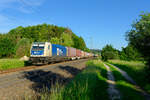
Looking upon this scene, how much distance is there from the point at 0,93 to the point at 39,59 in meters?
13.6

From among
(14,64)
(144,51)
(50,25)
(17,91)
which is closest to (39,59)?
(14,64)

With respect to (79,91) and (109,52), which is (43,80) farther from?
(109,52)

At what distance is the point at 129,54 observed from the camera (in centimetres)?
4691

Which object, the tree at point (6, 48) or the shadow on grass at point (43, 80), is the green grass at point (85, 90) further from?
the tree at point (6, 48)

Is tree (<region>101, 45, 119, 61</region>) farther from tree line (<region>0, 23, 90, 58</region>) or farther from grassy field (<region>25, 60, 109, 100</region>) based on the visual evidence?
grassy field (<region>25, 60, 109, 100</region>)

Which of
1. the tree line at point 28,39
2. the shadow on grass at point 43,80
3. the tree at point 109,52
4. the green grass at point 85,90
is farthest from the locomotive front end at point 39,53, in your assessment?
the tree at point 109,52

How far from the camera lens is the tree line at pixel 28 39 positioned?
46.9 meters

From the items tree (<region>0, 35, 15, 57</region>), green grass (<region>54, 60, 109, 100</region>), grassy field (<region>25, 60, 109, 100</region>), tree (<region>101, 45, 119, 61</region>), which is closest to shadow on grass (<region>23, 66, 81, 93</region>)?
grassy field (<region>25, 60, 109, 100</region>)

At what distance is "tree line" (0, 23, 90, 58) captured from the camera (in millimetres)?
46906

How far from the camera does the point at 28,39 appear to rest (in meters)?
53.1

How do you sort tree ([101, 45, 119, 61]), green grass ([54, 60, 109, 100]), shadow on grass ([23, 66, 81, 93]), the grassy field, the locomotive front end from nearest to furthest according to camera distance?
the grassy field, green grass ([54, 60, 109, 100]), shadow on grass ([23, 66, 81, 93]), the locomotive front end, tree ([101, 45, 119, 61])

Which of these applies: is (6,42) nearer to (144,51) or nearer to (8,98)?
(8,98)

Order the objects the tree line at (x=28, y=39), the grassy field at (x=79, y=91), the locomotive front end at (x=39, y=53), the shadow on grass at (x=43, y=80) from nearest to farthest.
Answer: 1. the grassy field at (x=79, y=91)
2. the shadow on grass at (x=43, y=80)
3. the locomotive front end at (x=39, y=53)
4. the tree line at (x=28, y=39)

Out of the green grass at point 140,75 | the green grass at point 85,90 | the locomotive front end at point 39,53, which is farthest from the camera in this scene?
the locomotive front end at point 39,53
